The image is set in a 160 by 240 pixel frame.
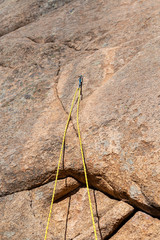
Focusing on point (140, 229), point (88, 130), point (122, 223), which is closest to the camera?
point (140, 229)

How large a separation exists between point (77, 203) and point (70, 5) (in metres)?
5.75

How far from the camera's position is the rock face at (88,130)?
10.7 feet

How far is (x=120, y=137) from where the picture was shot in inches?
140

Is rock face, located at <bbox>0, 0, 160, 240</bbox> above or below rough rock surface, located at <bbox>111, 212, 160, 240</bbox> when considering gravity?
above

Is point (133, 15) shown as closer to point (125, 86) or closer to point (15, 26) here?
point (125, 86)

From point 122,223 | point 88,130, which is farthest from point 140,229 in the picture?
point 88,130

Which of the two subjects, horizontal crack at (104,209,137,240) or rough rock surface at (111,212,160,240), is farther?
horizontal crack at (104,209,137,240)

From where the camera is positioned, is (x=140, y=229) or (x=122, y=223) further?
(x=122, y=223)

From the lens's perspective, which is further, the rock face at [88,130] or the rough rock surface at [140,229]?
the rock face at [88,130]

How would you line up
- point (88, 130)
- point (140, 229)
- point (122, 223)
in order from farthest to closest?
point (88, 130) < point (122, 223) < point (140, 229)

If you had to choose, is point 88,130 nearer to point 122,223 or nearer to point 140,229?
point 122,223

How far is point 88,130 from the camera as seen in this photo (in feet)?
12.8

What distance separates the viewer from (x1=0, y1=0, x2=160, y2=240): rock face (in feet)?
10.7

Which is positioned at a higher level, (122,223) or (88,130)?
(88,130)
